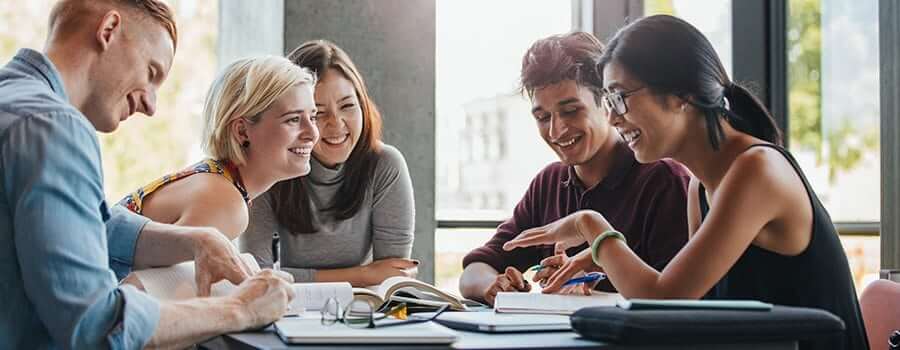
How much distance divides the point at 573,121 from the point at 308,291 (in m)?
0.96

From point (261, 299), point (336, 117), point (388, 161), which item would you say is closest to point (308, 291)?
point (261, 299)

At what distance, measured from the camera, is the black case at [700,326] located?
53.1 inches

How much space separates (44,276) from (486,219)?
3226mm

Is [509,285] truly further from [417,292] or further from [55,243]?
[55,243]

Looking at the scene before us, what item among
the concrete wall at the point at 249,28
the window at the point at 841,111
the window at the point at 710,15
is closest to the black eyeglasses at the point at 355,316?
the concrete wall at the point at 249,28

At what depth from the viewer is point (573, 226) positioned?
2.27 metres

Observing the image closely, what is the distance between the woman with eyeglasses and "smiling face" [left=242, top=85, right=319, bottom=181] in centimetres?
68

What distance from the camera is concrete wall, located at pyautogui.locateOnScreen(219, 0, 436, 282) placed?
13.9 feet

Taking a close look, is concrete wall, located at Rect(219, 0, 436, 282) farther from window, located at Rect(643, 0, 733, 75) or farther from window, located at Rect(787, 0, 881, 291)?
window, located at Rect(787, 0, 881, 291)

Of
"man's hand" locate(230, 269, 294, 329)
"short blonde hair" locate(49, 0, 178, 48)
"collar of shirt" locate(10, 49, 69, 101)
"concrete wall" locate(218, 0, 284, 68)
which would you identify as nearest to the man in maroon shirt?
"man's hand" locate(230, 269, 294, 329)

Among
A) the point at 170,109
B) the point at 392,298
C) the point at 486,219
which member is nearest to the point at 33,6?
the point at 170,109

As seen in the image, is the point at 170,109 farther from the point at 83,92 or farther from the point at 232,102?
the point at 83,92

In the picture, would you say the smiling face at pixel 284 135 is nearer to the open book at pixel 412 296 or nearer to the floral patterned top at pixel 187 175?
the floral patterned top at pixel 187 175

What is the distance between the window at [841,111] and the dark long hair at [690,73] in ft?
6.54
